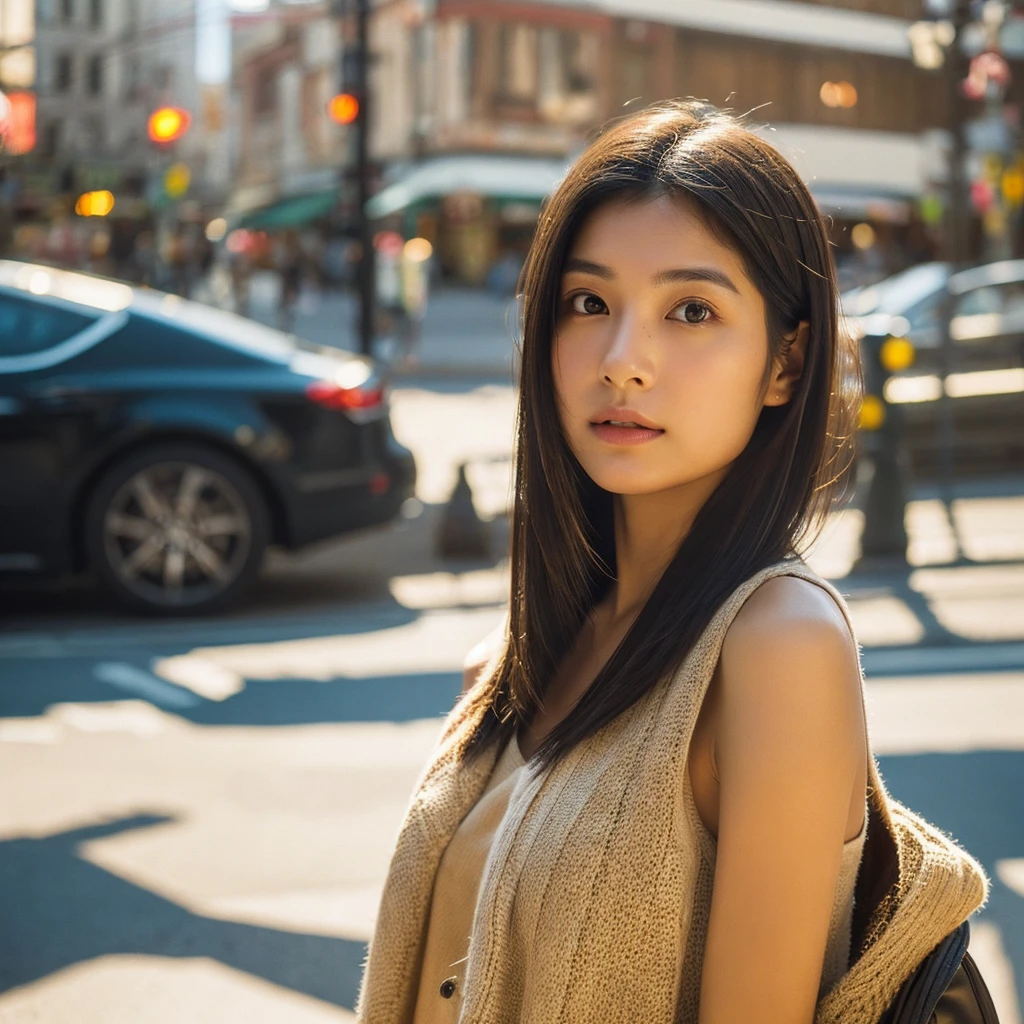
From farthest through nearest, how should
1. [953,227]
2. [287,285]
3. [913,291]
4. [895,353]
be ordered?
[287,285]
[953,227]
[913,291]
[895,353]

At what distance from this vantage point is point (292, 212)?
47094 mm

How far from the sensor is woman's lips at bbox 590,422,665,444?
160cm

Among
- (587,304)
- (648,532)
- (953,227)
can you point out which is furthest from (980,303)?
(587,304)

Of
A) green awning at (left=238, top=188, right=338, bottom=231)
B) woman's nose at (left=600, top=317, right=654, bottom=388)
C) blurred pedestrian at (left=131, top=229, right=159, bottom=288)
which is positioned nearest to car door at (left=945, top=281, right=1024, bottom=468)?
woman's nose at (left=600, top=317, right=654, bottom=388)

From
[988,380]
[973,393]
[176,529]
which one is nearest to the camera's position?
[176,529]

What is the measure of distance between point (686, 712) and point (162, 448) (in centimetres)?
593

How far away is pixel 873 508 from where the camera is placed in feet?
27.7

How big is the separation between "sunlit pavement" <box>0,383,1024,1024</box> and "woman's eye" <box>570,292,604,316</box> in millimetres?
2274

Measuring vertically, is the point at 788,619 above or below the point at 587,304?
below

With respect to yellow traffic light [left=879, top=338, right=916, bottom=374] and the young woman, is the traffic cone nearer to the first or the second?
yellow traffic light [left=879, top=338, right=916, bottom=374]

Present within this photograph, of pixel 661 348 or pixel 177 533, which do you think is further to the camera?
pixel 177 533

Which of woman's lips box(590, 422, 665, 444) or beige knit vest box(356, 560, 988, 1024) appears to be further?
woman's lips box(590, 422, 665, 444)

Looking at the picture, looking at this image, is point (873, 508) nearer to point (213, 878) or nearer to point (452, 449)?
point (213, 878)

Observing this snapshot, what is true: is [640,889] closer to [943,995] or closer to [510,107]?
[943,995]
